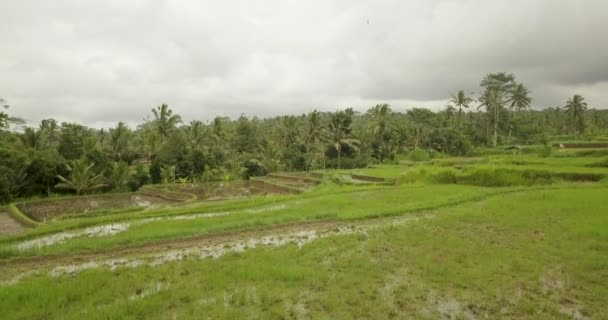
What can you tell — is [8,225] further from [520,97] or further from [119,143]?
[520,97]

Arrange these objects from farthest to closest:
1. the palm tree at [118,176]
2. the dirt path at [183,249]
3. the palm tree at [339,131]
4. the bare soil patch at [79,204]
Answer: the palm tree at [339,131]
the palm tree at [118,176]
the bare soil patch at [79,204]
the dirt path at [183,249]

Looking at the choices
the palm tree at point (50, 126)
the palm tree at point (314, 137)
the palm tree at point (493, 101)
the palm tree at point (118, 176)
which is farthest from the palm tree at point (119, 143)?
the palm tree at point (493, 101)

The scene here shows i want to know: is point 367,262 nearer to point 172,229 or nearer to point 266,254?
point 266,254

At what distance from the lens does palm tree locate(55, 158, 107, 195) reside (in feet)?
73.6

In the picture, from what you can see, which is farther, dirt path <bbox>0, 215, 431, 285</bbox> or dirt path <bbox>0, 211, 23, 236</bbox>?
dirt path <bbox>0, 211, 23, 236</bbox>

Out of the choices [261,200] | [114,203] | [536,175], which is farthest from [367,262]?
[114,203]

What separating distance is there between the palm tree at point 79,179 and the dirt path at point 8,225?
19.1 feet

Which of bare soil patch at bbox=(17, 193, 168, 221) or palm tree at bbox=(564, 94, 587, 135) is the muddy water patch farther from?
palm tree at bbox=(564, 94, 587, 135)

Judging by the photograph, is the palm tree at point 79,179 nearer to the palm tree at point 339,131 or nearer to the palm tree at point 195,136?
the palm tree at point 195,136

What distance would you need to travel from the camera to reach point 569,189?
40.9ft

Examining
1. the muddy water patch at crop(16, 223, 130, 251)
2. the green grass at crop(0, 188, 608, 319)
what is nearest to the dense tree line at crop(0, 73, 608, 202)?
the muddy water patch at crop(16, 223, 130, 251)

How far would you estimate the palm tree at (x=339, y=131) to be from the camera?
110ft

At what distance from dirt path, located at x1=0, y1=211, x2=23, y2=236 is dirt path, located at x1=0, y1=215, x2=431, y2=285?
7605 millimetres

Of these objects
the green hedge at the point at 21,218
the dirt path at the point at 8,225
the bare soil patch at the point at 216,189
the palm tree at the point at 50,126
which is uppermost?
the palm tree at the point at 50,126
